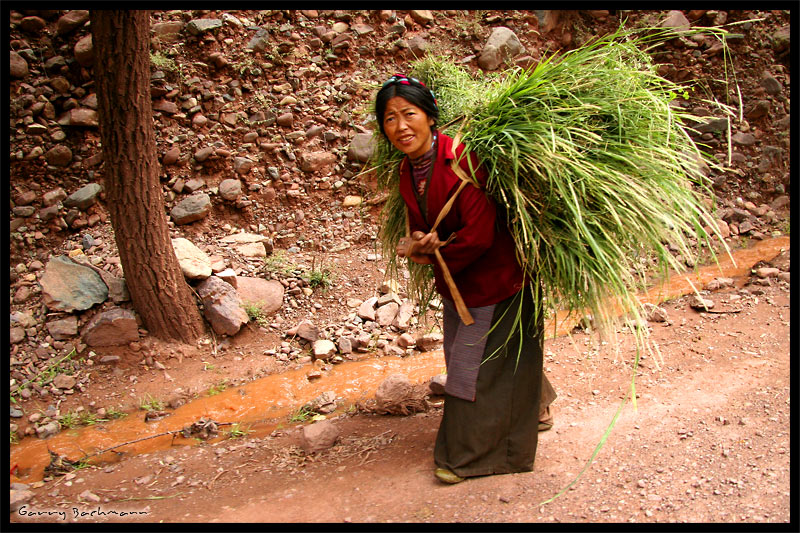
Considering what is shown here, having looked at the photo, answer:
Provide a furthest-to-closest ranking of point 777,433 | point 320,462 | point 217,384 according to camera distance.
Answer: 1. point 217,384
2. point 320,462
3. point 777,433

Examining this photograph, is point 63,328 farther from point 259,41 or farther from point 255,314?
point 259,41

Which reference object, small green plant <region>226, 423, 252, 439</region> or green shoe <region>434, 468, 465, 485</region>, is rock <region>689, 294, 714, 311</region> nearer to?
green shoe <region>434, 468, 465, 485</region>

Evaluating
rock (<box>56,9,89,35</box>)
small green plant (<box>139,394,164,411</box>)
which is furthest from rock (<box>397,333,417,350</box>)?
rock (<box>56,9,89,35</box>)

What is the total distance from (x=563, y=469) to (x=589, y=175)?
123cm

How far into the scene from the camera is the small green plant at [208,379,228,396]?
3.61 meters

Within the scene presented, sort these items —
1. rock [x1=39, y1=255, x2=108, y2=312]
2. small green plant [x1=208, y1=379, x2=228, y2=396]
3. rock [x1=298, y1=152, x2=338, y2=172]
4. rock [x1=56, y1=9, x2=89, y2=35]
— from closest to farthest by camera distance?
small green plant [x1=208, y1=379, x2=228, y2=396]
rock [x1=39, y1=255, x2=108, y2=312]
rock [x1=56, y1=9, x2=89, y2=35]
rock [x1=298, y1=152, x2=338, y2=172]

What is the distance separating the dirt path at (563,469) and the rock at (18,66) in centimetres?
379

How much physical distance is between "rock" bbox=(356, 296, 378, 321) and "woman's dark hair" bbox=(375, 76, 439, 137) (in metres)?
2.43

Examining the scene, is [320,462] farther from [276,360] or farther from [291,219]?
[291,219]

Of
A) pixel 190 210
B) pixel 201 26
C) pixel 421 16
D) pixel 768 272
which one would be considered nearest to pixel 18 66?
pixel 201 26

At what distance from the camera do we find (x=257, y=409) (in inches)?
136

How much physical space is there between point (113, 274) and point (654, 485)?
368cm

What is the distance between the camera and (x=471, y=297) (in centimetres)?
221

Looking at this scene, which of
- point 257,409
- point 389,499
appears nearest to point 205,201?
point 257,409
